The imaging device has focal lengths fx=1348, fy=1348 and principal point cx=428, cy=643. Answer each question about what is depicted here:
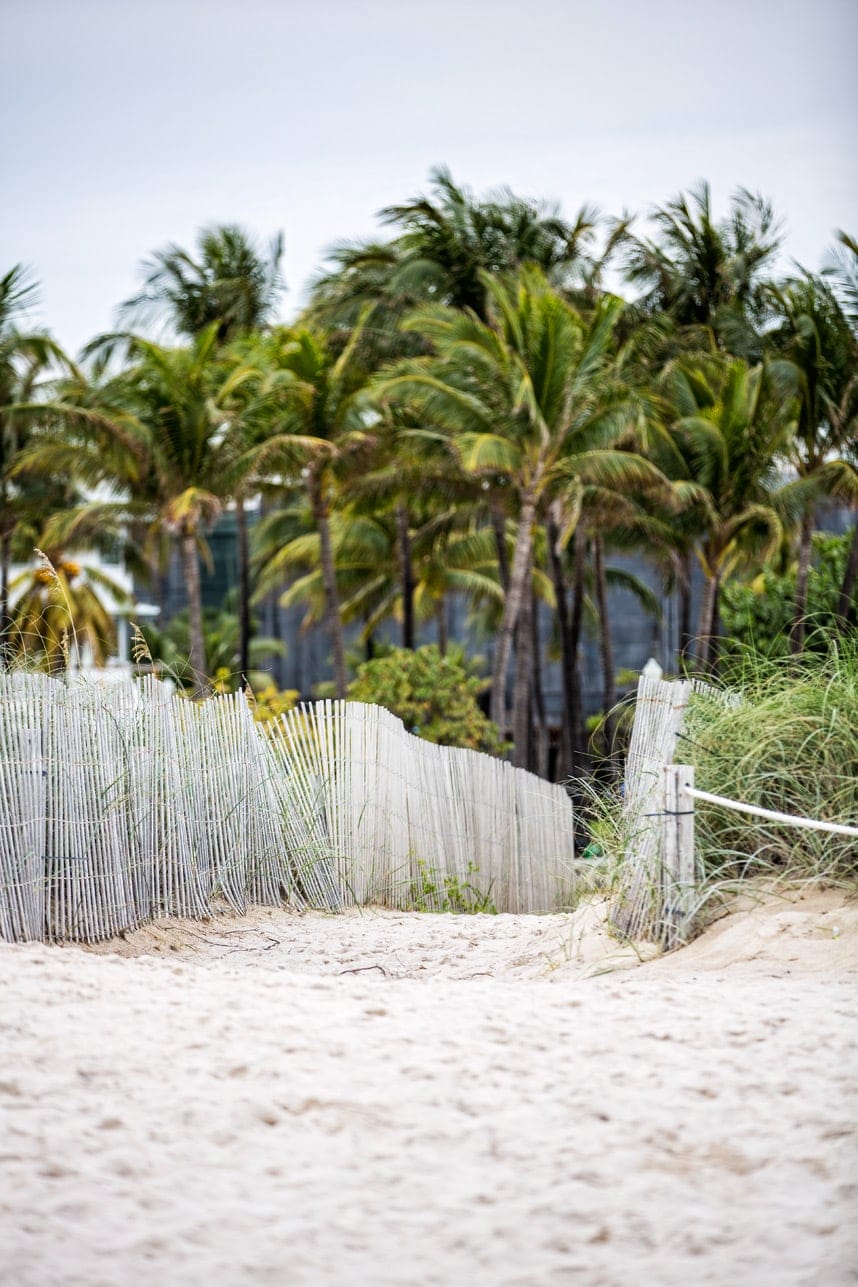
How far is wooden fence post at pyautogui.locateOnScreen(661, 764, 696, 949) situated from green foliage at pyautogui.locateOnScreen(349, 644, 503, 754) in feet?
41.4

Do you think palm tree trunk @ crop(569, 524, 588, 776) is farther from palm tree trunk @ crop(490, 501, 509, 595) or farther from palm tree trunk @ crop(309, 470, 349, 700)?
palm tree trunk @ crop(309, 470, 349, 700)

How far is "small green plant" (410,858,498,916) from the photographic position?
7820 millimetres

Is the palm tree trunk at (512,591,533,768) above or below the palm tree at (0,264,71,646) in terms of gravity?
below

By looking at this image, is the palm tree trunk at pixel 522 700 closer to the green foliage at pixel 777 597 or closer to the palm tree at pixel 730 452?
the palm tree at pixel 730 452

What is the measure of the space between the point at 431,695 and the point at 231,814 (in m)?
11.0

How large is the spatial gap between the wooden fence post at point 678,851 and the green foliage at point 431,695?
1263cm

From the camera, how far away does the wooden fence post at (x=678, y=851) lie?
462 centimetres

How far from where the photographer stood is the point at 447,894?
26.2ft

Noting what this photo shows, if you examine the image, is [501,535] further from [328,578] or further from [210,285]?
[210,285]

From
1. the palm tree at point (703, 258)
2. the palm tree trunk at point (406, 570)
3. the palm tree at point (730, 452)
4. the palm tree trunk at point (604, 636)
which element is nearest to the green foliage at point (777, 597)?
the palm tree at point (730, 452)

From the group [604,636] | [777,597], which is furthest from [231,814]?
[604,636]

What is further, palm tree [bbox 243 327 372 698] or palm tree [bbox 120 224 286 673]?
palm tree [bbox 120 224 286 673]

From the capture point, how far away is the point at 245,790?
6773 millimetres

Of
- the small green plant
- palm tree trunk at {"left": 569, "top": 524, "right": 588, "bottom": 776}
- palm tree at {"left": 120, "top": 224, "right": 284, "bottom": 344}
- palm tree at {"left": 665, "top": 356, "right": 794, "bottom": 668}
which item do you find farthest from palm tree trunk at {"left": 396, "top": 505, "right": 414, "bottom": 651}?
the small green plant
